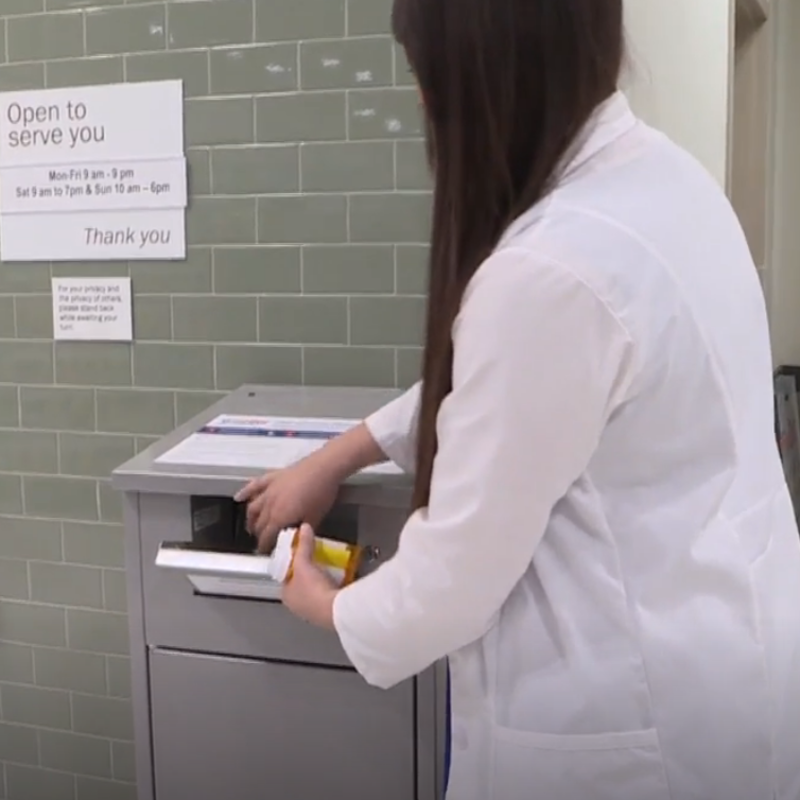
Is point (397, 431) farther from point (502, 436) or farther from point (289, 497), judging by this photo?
point (502, 436)

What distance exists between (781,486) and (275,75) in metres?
1.32

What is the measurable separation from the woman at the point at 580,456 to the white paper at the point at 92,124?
1.21 metres

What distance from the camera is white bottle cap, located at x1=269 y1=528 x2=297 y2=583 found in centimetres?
118

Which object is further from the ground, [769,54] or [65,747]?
[769,54]

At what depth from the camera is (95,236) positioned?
2.13m

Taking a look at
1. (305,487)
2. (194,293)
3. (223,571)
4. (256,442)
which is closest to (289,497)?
(305,487)

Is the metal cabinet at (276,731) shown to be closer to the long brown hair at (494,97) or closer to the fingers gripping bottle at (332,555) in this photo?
the fingers gripping bottle at (332,555)

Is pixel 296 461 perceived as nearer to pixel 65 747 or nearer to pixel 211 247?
pixel 211 247

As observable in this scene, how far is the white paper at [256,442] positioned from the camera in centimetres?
145

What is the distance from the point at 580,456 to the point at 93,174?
1.55 metres

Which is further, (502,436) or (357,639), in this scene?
(357,639)

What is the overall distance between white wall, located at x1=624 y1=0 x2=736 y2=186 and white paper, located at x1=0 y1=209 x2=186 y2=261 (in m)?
0.98

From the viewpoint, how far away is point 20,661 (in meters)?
2.35

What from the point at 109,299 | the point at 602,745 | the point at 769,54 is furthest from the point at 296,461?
the point at 769,54
